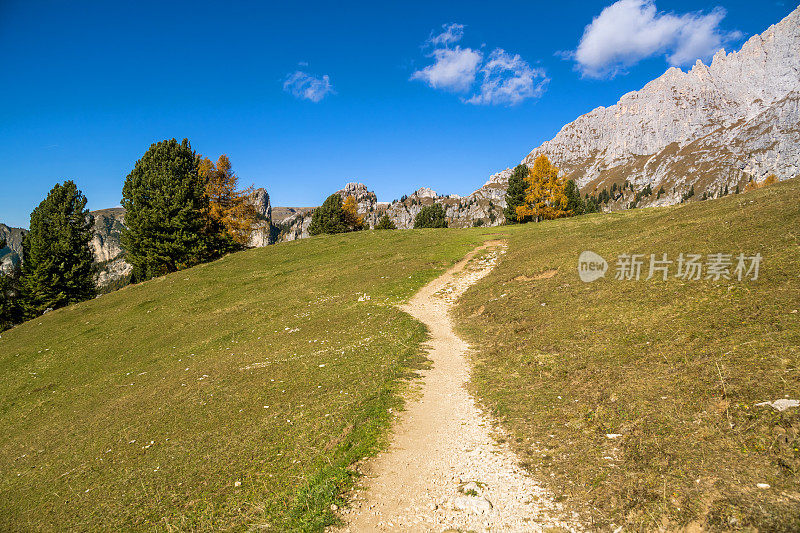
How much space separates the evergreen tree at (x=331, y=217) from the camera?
94.6m

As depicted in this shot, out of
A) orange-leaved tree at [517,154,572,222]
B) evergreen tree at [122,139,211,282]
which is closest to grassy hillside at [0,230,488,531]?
evergreen tree at [122,139,211,282]

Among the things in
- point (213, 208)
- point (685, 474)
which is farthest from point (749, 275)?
point (213, 208)

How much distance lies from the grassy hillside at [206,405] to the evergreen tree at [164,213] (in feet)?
48.6

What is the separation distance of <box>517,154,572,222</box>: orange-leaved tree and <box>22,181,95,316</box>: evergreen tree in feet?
233

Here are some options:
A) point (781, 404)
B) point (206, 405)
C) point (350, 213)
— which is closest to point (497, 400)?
point (781, 404)

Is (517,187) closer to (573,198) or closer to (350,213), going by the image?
(573,198)

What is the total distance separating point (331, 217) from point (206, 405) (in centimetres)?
8498

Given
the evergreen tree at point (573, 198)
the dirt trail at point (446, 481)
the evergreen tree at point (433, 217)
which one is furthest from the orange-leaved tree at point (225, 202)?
the evergreen tree at point (573, 198)

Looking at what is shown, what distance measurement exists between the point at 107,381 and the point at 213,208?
119ft

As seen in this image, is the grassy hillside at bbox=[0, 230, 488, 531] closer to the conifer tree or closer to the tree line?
the tree line

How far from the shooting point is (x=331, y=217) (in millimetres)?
95500

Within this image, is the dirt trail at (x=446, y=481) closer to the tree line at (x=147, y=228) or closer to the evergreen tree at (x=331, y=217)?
the tree line at (x=147, y=228)

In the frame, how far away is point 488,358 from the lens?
1503 cm

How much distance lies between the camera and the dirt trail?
21.5 ft
